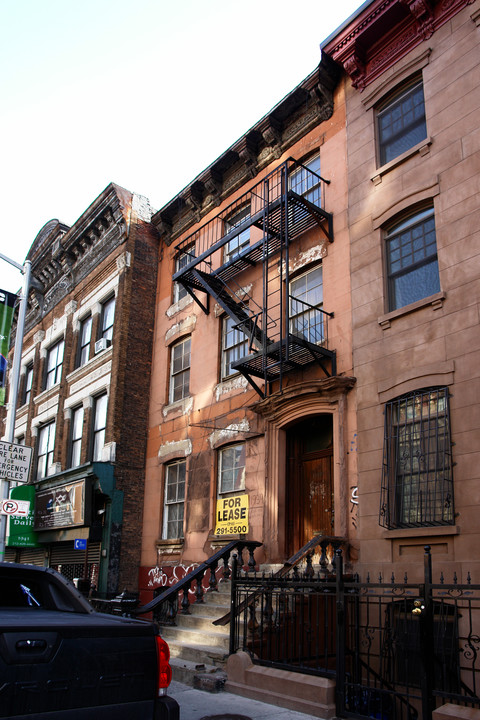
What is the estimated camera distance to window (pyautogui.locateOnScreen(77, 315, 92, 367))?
71.4 feet

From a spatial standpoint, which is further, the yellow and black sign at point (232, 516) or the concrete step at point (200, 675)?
the yellow and black sign at point (232, 516)

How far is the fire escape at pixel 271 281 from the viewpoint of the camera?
504 inches

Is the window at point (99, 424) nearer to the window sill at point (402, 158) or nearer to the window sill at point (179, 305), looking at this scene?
the window sill at point (179, 305)

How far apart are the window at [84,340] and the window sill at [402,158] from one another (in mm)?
12229

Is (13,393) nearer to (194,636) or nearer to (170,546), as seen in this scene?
(170,546)

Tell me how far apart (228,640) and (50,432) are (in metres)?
15.2

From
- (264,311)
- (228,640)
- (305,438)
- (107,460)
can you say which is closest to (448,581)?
(228,640)

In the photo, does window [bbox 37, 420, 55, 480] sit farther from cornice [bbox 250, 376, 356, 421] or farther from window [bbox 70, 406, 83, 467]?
cornice [bbox 250, 376, 356, 421]

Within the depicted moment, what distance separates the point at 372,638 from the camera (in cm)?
698

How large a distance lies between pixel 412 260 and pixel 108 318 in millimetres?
11746

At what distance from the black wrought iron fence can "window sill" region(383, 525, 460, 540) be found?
0.73m

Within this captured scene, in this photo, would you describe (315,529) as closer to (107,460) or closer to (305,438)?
(305,438)

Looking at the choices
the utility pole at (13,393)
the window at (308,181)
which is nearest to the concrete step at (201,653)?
the utility pole at (13,393)

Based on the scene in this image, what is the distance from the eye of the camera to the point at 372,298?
12000mm
